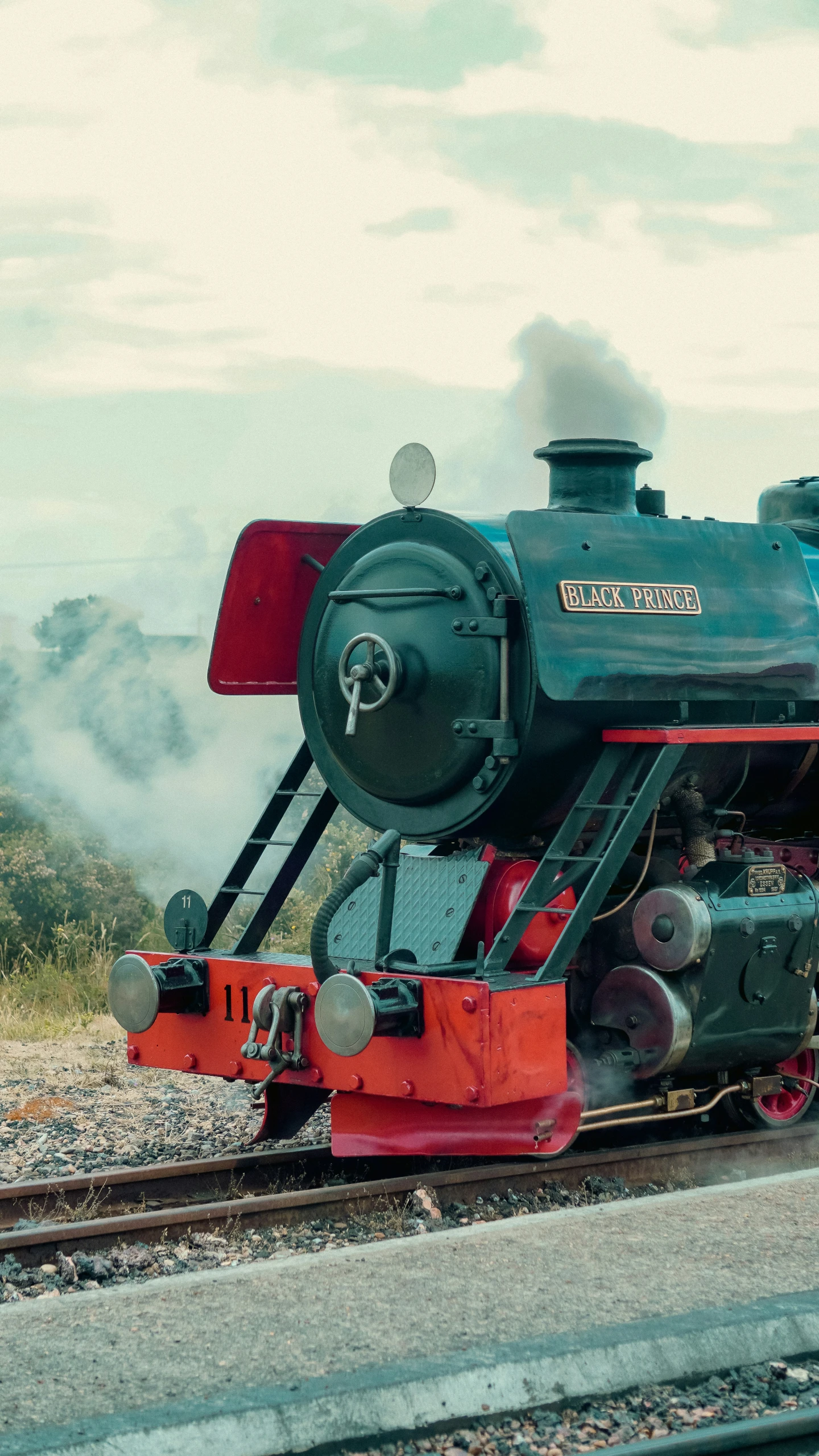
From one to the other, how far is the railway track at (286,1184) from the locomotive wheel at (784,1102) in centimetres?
14

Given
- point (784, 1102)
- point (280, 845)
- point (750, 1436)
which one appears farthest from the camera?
point (784, 1102)

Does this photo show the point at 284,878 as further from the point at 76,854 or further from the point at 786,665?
the point at 76,854

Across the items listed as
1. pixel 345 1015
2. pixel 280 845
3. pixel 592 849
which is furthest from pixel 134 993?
pixel 592 849

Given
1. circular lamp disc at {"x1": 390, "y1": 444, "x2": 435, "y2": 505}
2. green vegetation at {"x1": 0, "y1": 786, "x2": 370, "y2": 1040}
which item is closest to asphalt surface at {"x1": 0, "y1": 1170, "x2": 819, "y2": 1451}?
circular lamp disc at {"x1": 390, "y1": 444, "x2": 435, "y2": 505}

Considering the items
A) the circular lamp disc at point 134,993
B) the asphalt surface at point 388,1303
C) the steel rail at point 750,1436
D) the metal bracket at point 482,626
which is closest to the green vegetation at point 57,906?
the circular lamp disc at point 134,993

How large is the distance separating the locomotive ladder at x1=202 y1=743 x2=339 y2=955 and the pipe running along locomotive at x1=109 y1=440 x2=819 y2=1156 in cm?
1

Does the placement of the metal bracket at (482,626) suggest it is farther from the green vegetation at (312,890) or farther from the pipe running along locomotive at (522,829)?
the green vegetation at (312,890)

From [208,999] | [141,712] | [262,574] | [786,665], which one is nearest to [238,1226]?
[208,999]

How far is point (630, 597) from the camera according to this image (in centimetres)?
529

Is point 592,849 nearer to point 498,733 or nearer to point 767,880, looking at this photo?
point 498,733

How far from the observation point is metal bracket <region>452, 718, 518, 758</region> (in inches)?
198

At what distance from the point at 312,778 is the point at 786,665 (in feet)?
31.7

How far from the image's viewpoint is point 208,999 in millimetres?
5543

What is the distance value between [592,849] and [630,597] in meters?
0.88
